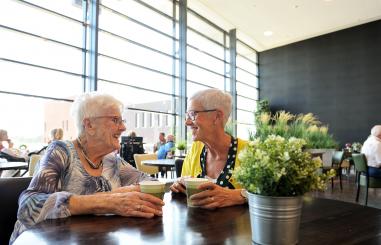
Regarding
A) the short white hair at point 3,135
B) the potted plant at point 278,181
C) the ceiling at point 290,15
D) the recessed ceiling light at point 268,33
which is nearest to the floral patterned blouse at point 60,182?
the potted plant at point 278,181

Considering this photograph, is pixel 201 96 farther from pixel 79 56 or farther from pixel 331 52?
pixel 331 52

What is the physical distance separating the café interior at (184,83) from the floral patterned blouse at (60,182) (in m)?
0.09

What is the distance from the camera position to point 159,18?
9367 mm

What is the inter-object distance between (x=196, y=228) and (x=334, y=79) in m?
A: 12.6

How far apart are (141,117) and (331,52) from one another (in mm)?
8026

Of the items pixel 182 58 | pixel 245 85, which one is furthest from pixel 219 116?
pixel 245 85

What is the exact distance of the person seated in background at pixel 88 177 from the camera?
1055 millimetres

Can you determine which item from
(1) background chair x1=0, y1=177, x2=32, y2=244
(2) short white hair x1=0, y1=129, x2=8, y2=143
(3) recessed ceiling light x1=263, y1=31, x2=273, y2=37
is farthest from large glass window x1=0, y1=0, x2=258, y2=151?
(1) background chair x1=0, y1=177, x2=32, y2=244

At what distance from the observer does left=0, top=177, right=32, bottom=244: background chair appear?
4.06 feet

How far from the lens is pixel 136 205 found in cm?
106

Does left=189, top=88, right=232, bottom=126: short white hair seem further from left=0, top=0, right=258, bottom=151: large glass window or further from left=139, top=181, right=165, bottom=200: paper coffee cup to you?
left=0, top=0, right=258, bottom=151: large glass window

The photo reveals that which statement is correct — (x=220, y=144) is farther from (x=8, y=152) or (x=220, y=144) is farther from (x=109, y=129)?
(x=8, y=152)

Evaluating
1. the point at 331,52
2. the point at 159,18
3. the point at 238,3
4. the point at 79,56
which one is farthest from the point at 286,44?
the point at 79,56

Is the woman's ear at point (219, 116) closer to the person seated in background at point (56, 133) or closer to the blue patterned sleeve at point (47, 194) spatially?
the blue patterned sleeve at point (47, 194)
